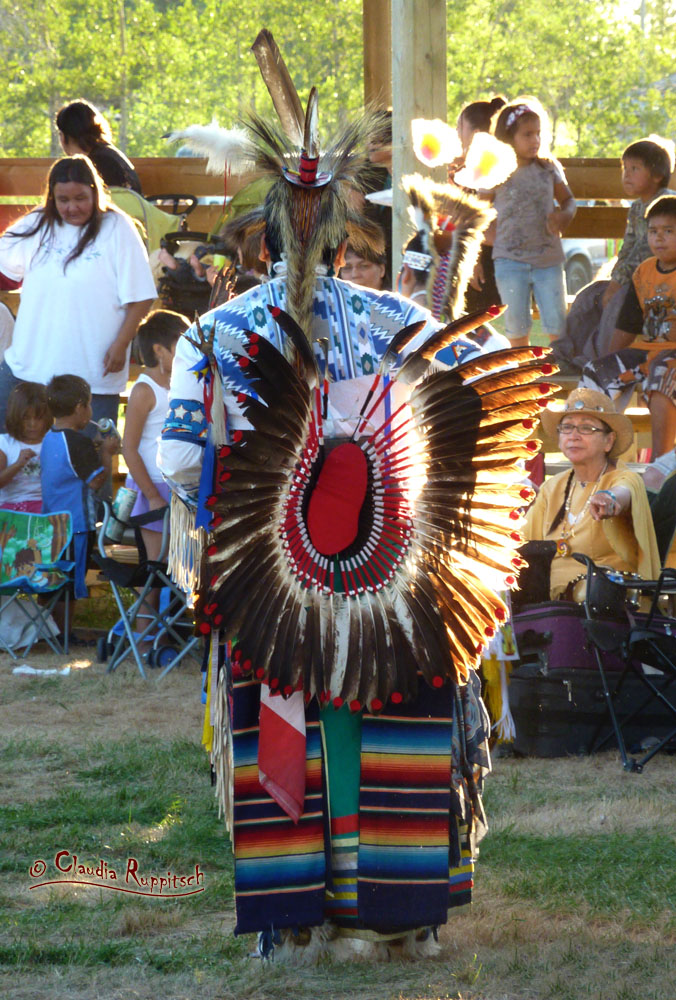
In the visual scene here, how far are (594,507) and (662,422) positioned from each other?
4.24 feet

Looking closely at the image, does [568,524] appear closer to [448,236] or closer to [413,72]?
[448,236]

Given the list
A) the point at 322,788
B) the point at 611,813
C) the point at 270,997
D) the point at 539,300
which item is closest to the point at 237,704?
the point at 322,788

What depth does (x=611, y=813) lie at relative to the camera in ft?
11.9

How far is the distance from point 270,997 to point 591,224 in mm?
5668

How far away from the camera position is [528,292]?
254 inches

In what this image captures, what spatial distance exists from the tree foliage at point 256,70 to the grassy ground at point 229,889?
→ 1381cm

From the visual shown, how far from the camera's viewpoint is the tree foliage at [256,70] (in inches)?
683

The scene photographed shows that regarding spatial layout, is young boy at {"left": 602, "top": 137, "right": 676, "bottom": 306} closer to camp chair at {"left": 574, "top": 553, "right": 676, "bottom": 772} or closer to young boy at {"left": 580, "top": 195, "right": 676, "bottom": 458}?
young boy at {"left": 580, "top": 195, "right": 676, "bottom": 458}

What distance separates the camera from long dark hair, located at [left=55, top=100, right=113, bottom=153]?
6.31m

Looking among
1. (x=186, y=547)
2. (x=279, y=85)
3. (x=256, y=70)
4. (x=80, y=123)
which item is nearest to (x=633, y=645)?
(x=186, y=547)

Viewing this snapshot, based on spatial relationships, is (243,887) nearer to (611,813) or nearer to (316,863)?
(316,863)

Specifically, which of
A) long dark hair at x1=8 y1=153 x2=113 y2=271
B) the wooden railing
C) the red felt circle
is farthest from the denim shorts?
the red felt circle

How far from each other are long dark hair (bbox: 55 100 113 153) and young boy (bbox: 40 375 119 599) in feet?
4.48

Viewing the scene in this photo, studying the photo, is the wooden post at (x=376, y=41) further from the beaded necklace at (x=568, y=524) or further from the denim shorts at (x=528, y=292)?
the beaded necklace at (x=568, y=524)
